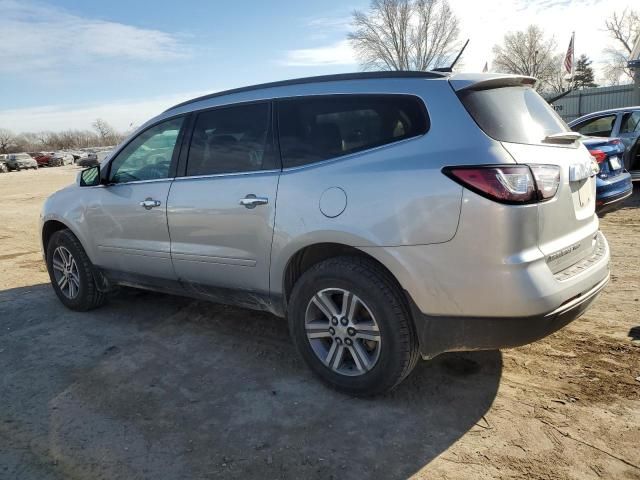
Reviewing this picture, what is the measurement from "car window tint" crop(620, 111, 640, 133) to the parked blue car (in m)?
2.82

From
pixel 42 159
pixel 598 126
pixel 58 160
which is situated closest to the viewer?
pixel 598 126

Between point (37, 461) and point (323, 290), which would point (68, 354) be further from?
point (323, 290)

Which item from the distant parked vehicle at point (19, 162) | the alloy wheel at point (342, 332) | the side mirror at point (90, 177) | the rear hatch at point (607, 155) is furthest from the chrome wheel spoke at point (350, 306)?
the distant parked vehicle at point (19, 162)

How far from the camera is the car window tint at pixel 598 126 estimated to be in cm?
1010

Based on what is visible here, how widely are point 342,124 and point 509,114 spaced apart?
0.94 metres

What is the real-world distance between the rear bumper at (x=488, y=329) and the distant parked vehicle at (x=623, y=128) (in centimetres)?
814

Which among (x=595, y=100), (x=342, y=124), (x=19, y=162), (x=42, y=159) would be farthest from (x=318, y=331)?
(x=42, y=159)

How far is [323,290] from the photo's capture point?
9.92 ft

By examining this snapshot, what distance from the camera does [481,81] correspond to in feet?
9.20

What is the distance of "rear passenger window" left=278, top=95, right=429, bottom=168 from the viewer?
282cm

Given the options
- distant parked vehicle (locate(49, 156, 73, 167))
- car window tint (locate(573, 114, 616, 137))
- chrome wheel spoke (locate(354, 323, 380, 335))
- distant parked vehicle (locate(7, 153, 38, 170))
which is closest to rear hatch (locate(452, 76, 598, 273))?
chrome wheel spoke (locate(354, 323, 380, 335))

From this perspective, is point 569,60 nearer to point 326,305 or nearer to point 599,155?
point 599,155

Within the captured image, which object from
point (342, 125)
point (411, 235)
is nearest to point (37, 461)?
point (411, 235)

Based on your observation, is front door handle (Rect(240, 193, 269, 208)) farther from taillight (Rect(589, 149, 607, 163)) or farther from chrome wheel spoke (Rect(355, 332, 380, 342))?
taillight (Rect(589, 149, 607, 163))
